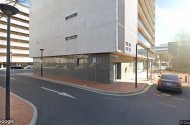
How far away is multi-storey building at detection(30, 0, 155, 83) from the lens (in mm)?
10406

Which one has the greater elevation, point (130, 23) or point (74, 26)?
point (130, 23)

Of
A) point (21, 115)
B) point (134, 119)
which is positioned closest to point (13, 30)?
point (21, 115)

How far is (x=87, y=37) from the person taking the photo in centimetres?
1198

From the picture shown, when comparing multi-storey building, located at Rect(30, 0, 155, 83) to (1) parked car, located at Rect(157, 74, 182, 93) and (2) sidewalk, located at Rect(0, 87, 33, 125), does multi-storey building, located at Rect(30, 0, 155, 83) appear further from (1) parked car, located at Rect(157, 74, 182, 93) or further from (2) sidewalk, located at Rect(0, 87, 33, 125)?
(2) sidewalk, located at Rect(0, 87, 33, 125)

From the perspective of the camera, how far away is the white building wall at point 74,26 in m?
10.3

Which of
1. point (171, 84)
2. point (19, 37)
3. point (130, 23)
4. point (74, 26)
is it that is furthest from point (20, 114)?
point (19, 37)

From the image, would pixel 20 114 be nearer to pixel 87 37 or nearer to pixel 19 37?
pixel 87 37

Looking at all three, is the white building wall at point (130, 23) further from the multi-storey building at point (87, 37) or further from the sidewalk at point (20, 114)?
the sidewalk at point (20, 114)

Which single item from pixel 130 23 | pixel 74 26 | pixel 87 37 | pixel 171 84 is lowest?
pixel 171 84

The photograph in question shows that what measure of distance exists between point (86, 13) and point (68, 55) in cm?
663

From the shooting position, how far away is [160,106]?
5.52 m

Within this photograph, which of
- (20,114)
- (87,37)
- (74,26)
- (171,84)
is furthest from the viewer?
(74,26)

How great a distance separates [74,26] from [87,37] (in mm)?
2983

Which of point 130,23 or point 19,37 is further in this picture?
point 19,37
